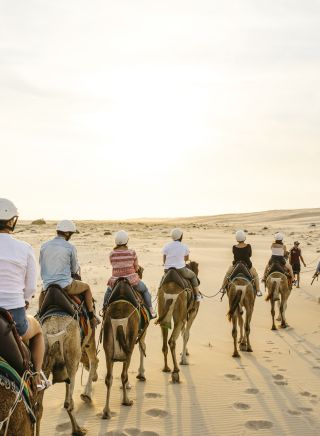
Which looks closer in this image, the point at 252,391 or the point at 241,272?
the point at 252,391

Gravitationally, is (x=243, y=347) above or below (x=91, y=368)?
below

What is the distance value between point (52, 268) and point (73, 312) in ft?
→ 2.97

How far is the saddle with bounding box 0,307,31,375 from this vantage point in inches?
218

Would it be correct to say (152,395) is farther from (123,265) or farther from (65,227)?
(65,227)

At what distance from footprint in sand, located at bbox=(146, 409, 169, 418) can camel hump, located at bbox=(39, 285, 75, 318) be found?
268cm

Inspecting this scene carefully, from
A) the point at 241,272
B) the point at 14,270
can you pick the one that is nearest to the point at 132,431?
the point at 14,270

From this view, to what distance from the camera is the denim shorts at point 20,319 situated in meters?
5.97

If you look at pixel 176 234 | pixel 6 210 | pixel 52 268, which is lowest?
pixel 52 268

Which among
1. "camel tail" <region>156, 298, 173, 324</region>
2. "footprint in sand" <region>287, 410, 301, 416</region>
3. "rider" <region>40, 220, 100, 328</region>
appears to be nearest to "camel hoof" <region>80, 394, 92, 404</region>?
"rider" <region>40, 220, 100, 328</region>

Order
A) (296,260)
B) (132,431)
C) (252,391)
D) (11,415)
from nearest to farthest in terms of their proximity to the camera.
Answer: (11,415)
(132,431)
(252,391)
(296,260)

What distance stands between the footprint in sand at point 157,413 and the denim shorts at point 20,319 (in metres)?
4.64

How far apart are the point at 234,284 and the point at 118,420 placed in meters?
6.23

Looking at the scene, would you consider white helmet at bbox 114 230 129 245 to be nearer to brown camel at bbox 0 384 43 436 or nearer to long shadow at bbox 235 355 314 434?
long shadow at bbox 235 355 314 434

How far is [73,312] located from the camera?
912 centimetres
